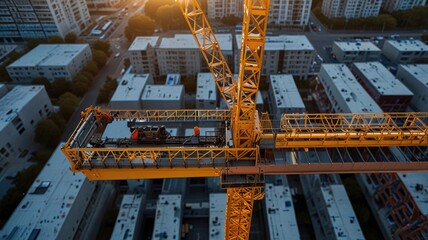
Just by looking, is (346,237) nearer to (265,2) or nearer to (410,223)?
(410,223)

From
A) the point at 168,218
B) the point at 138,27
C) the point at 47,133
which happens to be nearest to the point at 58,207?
the point at 168,218

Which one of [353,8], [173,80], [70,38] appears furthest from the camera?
[353,8]

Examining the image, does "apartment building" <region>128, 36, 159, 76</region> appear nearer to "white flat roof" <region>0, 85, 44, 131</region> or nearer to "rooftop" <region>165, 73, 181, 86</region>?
"rooftop" <region>165, 73, 181, 86</region>

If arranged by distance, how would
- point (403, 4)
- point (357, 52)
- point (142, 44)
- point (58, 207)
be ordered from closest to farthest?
point (58, 207) < point (142, 44) < point (357, 52) < point (403, 4)

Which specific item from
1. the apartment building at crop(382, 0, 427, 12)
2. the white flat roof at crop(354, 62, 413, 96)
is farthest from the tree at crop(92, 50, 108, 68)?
the apartment building at crop(382, 0, 427, 12)

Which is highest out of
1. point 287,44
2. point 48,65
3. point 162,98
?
point 287,44

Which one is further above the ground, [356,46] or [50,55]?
[50,55]

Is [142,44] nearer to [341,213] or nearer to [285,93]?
[285,93]

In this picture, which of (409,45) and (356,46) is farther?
(409,45)

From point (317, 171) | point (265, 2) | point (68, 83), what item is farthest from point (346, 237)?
point (68, 83)
